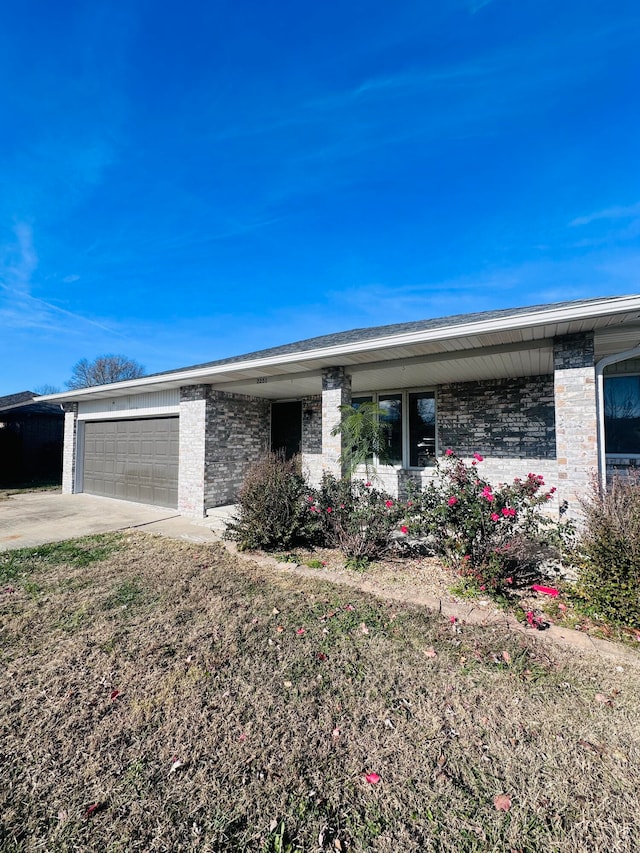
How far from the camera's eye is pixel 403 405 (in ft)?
28.5

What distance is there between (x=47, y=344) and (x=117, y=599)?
21538 millimetres

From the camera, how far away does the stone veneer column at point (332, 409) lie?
6.51m

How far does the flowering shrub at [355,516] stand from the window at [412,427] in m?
3.01

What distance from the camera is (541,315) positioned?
436 cm

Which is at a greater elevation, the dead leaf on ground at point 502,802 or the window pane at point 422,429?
the window pane at point 422,429

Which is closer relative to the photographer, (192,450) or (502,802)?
(502,802)

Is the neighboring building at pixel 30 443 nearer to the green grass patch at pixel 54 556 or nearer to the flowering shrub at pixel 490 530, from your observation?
the green grass patch at pixel 54 556

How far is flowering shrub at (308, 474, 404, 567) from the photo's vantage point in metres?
5.05

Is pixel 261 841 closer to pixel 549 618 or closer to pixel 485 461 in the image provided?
pixel 549 618

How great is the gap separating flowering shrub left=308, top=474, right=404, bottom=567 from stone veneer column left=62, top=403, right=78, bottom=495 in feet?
32.6

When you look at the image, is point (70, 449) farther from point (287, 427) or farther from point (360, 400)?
point (360, 400)

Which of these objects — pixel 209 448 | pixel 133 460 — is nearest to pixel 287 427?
pixel 209 448

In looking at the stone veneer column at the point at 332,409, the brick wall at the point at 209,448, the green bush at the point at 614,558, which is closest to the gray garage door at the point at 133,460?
the brick wall at the point at 209,448

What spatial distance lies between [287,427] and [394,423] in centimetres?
310
